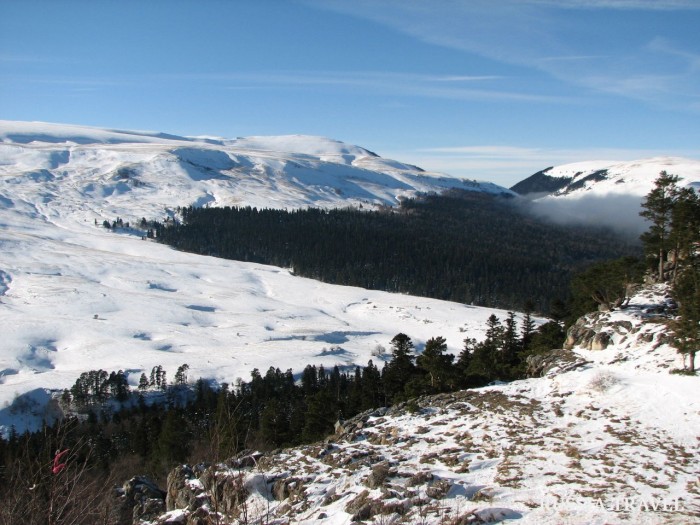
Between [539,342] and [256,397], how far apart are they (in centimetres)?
3324

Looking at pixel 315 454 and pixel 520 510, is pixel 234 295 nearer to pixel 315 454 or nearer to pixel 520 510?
pixel 315 454

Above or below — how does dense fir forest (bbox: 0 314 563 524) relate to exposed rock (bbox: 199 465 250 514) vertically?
below

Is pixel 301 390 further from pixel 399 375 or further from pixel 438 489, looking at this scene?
pixel 438 489

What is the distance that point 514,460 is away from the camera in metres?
19.5

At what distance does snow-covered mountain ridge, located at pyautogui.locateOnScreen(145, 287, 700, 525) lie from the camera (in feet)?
48.7

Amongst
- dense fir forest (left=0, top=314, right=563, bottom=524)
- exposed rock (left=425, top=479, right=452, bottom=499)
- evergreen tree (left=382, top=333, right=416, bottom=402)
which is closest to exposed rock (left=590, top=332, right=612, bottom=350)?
dense fir forest (left=0, top=314, right=563, bottom=524)

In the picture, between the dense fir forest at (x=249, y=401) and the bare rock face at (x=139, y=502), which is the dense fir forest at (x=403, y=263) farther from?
the bare rock face at (x=139, y=502)

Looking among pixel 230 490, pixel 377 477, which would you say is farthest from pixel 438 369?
pixel 230 490

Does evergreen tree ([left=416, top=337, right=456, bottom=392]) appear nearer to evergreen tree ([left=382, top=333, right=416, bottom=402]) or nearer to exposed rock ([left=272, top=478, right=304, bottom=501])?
evergreen tree ([left=382, top=333, right=416, bottom=402])

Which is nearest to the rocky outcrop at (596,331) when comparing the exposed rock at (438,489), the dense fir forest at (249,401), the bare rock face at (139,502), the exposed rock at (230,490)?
the dense fir forest at (249,401)

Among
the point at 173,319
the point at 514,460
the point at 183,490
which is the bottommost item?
the point at 173,319

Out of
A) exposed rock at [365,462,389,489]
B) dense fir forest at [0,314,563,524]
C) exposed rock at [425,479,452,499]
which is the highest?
exposed rock at [425,479,452,499]

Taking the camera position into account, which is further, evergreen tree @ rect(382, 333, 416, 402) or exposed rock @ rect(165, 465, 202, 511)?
evergreen tree @ rect(382, 333, 416, 402)

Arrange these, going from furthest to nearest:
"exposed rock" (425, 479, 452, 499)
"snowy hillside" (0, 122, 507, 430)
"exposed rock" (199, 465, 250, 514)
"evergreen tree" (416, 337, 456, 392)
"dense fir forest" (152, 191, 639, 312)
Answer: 1. "dense fir forest" (152, 191, 639, 312)
2. "snowy hillside" (0, 122, 507, 430)
3. "evergreen tree" (416, 337, 456, 392)
4. "exposed rock" (425, 479, 452, 499)
5. "exposed rock" (199, 465, 250, 514)
